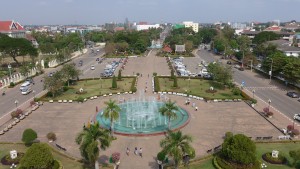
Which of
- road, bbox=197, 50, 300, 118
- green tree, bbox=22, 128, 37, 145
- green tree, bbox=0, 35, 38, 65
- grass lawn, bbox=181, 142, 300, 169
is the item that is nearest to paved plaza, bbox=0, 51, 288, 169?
grass lawn, bbox=181, 142, 300, 169

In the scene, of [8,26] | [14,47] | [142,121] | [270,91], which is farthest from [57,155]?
[8,26]

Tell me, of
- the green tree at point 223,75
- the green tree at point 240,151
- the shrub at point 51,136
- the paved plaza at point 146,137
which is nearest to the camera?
the green tree at point 240,151

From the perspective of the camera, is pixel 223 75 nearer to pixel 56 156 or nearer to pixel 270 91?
pixel 270 91

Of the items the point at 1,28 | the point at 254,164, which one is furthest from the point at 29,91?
the point at 1,28

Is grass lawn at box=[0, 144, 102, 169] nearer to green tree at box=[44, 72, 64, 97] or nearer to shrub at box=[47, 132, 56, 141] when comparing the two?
shrub at box=[47, 132, 56, 141]

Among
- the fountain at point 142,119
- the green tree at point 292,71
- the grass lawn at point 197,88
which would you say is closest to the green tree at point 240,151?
the fountain at point 142,119

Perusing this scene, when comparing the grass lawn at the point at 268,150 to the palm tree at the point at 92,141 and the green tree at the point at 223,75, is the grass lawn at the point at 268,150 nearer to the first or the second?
the palm tree at the point at 92,141
